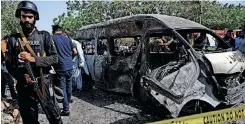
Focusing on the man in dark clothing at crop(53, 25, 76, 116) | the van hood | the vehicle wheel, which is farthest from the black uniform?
the van hood

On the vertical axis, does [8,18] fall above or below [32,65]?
above

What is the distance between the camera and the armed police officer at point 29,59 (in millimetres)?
2229

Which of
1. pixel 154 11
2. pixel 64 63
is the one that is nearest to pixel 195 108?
pixel 154 11

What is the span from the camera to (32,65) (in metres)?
2.32

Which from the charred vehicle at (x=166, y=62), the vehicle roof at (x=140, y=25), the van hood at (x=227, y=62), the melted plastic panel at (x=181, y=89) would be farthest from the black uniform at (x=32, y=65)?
the van hood at (x=227, y=62)

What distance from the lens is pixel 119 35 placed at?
356 centimetres

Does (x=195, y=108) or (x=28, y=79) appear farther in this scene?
(x=195, y=108)

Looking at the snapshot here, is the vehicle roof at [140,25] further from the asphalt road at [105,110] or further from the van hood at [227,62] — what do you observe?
the asphalt road at [105,110]

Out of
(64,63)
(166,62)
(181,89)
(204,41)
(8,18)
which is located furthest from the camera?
(204,41)

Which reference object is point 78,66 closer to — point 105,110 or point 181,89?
point 105,110

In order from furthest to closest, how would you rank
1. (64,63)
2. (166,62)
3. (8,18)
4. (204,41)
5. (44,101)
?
(204,41) → (166,62) → (64,63) → (44,101) → (8,18)

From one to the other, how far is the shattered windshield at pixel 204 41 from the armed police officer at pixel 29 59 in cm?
149

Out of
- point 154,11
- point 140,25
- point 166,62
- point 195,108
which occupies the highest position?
point 154,11

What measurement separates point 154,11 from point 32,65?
1.29 meters
